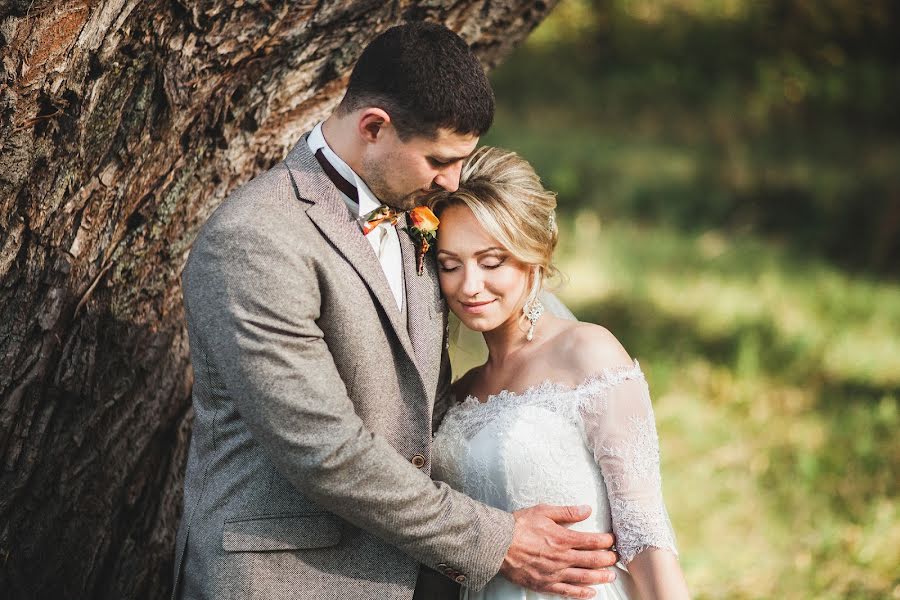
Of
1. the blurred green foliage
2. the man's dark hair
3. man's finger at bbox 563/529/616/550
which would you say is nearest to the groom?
the man's dark hair

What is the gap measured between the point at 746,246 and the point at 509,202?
885cm

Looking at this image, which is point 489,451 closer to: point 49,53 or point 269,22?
point 269,22

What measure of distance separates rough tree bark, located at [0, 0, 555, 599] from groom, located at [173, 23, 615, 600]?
0.56 meters

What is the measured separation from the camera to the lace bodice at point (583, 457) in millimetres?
2752

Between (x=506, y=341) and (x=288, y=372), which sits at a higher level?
(x=288, y=372)

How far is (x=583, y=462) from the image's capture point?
112 inches

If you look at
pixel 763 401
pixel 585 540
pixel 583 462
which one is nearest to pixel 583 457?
pixel 583 462

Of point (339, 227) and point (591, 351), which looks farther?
point (591, 351)

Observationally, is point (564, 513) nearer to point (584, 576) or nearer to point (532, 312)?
point (584, 576)

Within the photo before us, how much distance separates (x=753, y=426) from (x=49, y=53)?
507cm

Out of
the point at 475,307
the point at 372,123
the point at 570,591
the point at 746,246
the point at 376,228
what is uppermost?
the point at 372,123

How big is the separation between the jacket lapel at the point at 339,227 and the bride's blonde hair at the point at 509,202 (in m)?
0.51

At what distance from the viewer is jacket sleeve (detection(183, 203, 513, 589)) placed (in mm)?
2191

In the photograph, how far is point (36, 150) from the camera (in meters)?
2.61
